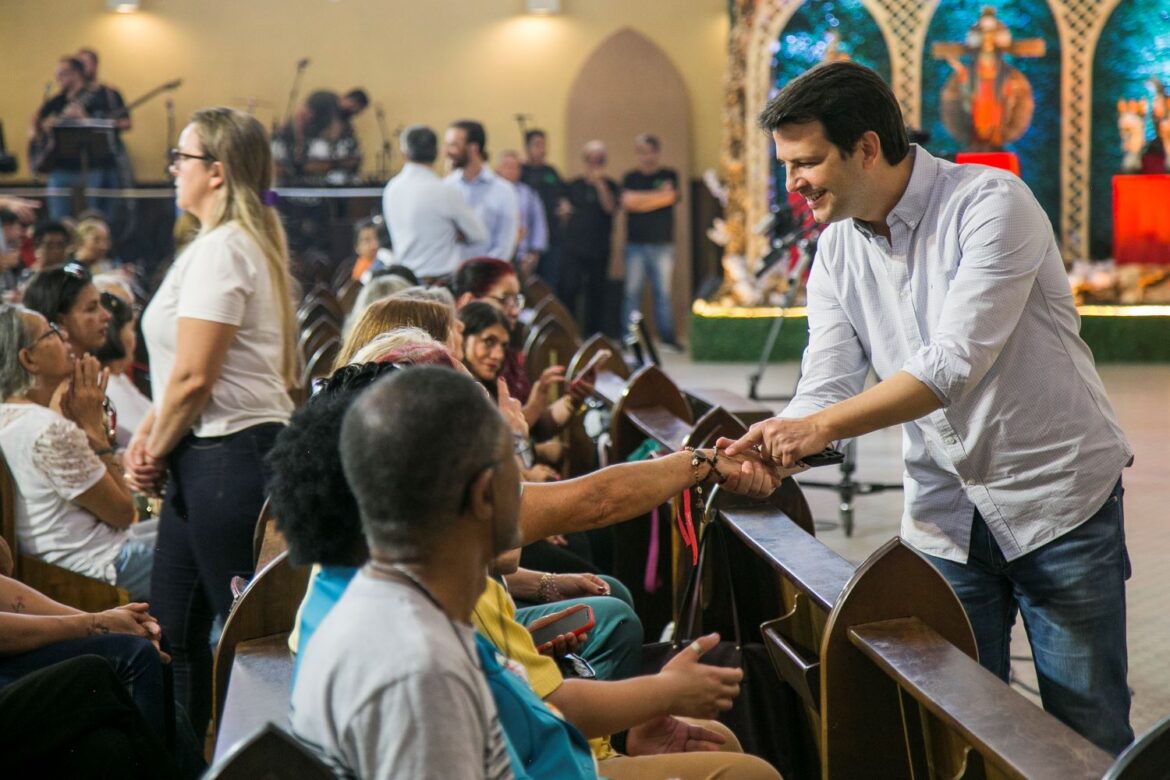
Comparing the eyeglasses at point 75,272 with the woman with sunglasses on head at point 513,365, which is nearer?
the eyeglasses at point 75,272

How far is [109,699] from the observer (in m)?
2.08

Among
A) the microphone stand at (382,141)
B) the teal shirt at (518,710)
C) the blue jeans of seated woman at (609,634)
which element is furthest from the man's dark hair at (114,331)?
the microphone stand at (382,141)

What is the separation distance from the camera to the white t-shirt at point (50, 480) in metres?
3.03

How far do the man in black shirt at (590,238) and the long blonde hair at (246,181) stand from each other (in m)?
9.12

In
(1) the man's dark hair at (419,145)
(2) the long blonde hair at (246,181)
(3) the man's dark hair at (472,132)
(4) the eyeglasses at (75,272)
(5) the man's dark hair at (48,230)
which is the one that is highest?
(3) the man's dark hair at (472,132)

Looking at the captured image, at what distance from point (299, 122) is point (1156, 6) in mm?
7881

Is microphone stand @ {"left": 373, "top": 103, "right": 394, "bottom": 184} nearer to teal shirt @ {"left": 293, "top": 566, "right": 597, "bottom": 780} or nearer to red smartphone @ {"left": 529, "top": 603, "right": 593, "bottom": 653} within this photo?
red smartphone @ {"left": 529, "top": 603, "right": 593, "bottom": 653}

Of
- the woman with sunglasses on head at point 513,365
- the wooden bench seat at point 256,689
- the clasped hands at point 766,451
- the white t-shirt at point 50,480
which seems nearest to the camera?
the wooden bench seat at point 256,689

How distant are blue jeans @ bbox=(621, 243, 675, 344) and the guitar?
4634 mm

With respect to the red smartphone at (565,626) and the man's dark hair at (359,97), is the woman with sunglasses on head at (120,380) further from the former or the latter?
the man's dark hair at (359,97)

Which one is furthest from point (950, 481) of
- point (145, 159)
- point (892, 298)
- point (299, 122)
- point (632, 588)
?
point (145, 159)

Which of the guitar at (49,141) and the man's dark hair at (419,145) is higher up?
the guitar at (49,141)

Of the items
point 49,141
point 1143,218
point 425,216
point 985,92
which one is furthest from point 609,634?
point 49,141

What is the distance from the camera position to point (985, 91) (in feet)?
35.7
